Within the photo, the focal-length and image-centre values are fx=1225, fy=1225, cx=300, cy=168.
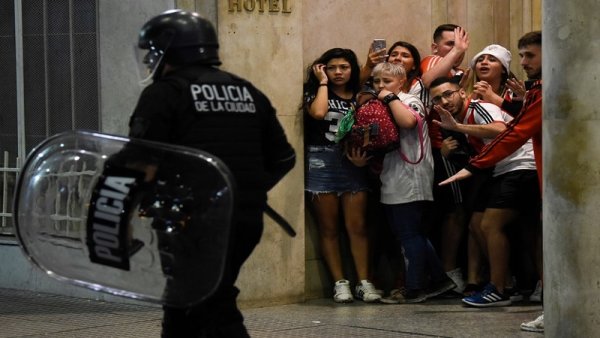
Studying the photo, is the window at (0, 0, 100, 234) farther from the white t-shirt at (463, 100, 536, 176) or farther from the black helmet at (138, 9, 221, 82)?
the black helmet at (138, 9, 221, 82)

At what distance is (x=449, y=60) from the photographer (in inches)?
353

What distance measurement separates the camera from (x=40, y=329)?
7.93m

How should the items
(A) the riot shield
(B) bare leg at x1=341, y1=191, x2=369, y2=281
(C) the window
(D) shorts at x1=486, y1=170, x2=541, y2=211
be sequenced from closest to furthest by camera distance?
(A) the riot shield < (D) shorts at x1=486, y1=170, x2=541, y2=211 < (B) bare leg at x1=341, y1=191, x2=369, y2=281 < (C) the window

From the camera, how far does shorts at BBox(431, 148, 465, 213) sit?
29.1 feet

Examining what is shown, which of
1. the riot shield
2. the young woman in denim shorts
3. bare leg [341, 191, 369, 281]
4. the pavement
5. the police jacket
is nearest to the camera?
the riot shield

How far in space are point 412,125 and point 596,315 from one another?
2.44 m

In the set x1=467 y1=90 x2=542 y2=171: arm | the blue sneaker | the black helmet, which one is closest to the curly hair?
x1=467 y1=90 x2=542 y2=171: arm

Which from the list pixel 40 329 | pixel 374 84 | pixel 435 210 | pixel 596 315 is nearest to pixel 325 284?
pixel 435 210

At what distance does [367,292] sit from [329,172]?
0.91 meters

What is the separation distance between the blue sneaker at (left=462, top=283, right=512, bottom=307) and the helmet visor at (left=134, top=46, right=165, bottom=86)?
396 centimetres

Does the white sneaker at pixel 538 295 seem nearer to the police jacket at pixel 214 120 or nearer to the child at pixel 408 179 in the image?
the child at pixel 408 179

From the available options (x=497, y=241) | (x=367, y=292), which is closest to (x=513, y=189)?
(x=497, y=241)

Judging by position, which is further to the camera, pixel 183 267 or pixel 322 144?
pixel 322 144

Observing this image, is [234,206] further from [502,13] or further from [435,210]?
[502,13]
